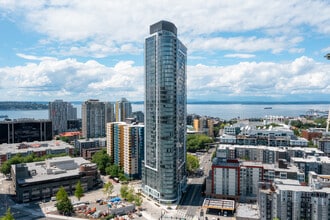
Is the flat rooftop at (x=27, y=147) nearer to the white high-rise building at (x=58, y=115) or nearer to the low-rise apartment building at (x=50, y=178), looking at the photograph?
the low-rise apartment building at (x=50, y=178)

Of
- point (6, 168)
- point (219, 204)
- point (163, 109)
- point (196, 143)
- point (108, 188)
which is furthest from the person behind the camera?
point (196, 143)

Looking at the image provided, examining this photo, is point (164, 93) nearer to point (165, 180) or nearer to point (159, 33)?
point (159, 33)

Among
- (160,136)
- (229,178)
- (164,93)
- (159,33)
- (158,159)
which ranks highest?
(159,33)

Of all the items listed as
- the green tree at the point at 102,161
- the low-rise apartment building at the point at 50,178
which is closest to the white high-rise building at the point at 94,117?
the green tree at the point at 102,161

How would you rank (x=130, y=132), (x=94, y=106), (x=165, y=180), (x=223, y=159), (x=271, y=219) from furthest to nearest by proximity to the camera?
(x=94, y=106) → (x=130, y=132) → (x=223, y=159) → (x=165, y=180) → (x=271, y=219)

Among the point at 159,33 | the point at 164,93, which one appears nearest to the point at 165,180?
the point at 164,93

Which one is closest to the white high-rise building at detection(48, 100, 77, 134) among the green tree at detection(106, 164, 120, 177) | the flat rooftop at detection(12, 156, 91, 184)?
the flat rooftop at detection(12, 156, 91, 184)

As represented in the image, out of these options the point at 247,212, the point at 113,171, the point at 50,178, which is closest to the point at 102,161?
the point at 113,171

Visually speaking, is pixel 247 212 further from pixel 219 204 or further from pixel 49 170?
pixel 49 170

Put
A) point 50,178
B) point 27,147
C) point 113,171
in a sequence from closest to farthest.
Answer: point 50,178 < point 113,171 < point 27,147
